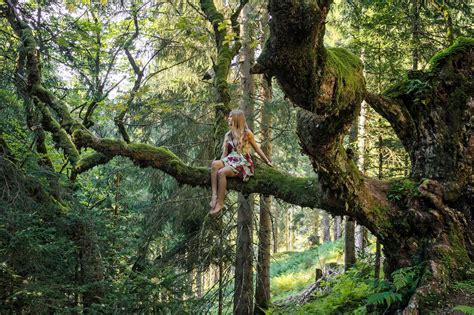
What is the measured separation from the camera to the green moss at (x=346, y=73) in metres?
3.69

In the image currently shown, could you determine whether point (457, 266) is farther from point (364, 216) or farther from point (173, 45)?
point (173, 45)

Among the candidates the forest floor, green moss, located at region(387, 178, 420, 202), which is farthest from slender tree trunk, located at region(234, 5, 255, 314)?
green moss, located at region(387, 178, 420, 202)

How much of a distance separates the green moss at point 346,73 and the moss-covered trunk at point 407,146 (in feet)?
0.04

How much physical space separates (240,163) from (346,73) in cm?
223

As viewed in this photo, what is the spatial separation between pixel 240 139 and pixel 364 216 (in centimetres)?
210

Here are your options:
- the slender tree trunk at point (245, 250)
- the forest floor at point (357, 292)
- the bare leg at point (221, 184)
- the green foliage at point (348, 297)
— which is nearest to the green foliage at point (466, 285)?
the forest floor at point (357, 292)

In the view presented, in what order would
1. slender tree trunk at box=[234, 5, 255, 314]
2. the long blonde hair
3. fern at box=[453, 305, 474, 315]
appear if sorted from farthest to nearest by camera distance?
slender tree trunk at box=[234, 5, 255, 314] < the long blonde hair < fern at box=[453, 305, 474, 315]

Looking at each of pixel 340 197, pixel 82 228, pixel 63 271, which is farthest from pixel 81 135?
pixel 340 197

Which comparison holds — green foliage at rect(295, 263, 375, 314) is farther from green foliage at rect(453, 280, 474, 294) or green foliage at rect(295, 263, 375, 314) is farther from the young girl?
the young girl

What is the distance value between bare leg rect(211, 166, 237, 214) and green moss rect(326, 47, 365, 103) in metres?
2.22

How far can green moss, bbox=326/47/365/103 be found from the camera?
3.69 m

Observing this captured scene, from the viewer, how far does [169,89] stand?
11.2m

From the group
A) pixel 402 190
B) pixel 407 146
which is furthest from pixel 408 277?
pixel 407 146

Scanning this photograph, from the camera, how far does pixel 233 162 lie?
18.6ft
